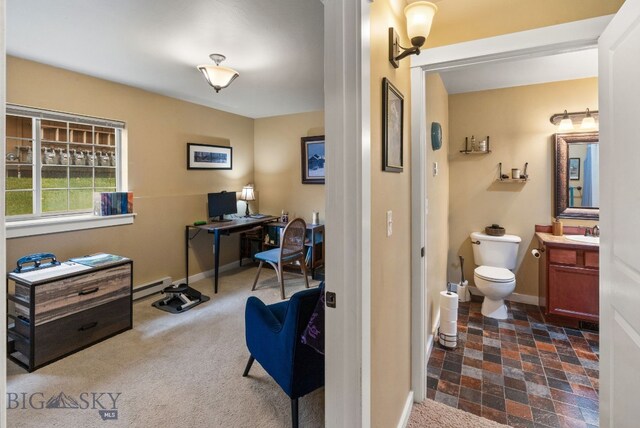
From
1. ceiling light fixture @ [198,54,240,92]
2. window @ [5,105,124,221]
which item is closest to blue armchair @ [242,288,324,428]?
ceiling light fixture @ [198,54,240,92]

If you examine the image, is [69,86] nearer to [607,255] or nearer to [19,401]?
[19,401]

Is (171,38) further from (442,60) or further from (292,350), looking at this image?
(292,350)

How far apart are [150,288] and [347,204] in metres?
3.44

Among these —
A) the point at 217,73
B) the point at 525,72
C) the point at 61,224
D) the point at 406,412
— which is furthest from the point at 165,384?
the point at 525,72

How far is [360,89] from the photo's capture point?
1052mm

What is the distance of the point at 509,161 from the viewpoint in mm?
3420

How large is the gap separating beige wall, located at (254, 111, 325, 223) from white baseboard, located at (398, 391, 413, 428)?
3.08 m

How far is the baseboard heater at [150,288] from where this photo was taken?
11.5 ft

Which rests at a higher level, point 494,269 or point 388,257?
point 388,257

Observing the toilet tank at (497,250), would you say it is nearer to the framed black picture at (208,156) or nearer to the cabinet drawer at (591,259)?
the cabinet drawer at (591,259)

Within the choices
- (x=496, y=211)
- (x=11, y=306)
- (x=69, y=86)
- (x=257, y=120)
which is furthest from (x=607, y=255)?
(x=257, y=120)

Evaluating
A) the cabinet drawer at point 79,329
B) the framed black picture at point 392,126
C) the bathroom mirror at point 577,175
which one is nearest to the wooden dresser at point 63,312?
the cabinet drawer at point 79,329

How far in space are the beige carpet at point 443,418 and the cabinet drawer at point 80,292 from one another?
100 inches

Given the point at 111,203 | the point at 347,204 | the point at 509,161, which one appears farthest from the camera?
the point at 509,161
